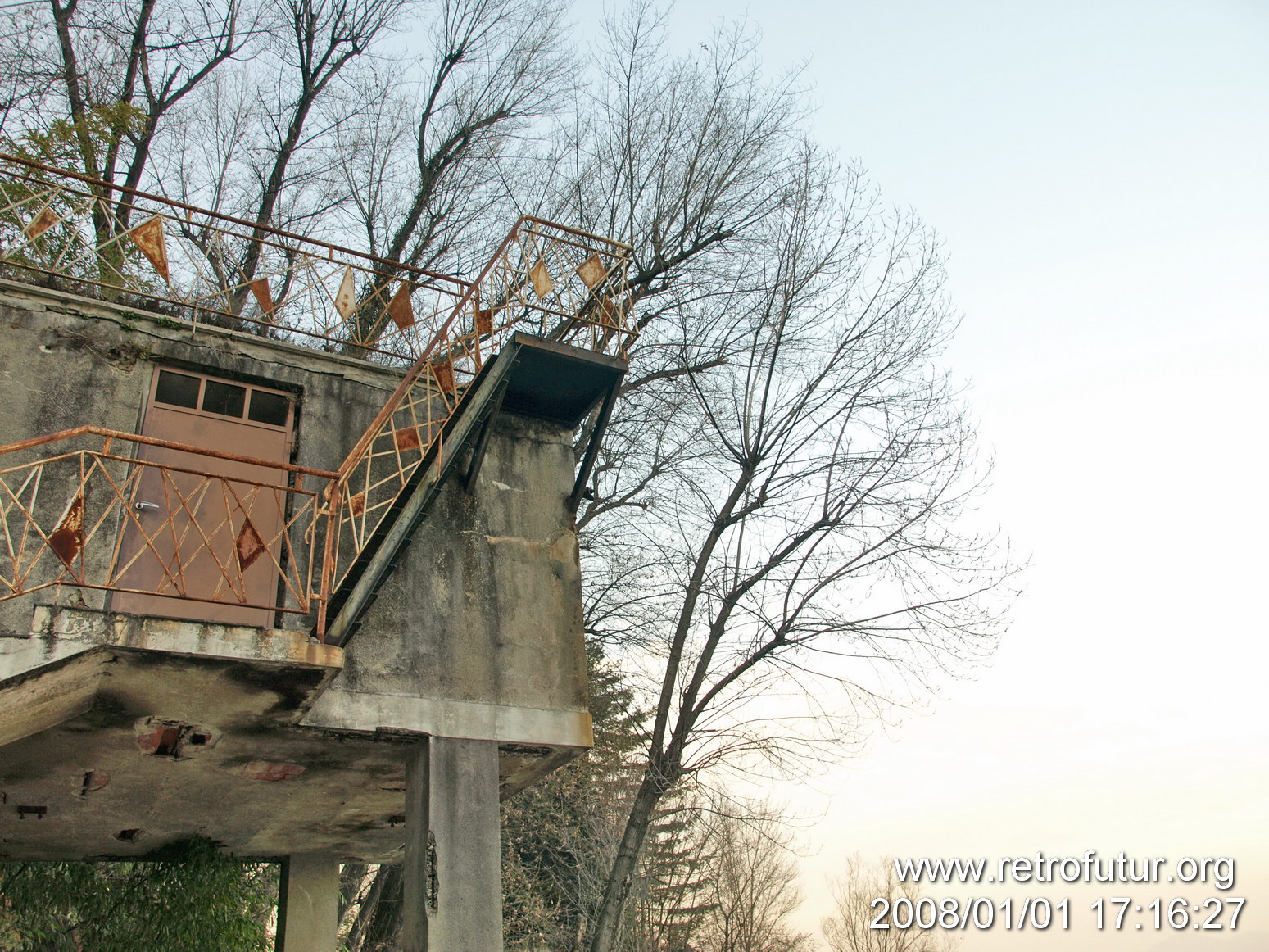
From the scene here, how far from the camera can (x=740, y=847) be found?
65.3 feet

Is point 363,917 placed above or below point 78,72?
below

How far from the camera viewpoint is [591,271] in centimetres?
Result: 834

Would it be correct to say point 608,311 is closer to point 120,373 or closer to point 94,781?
point 120,373

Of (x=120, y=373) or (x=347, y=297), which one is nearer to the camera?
(x=120, y=373)

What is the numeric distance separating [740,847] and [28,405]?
16537 millimetres

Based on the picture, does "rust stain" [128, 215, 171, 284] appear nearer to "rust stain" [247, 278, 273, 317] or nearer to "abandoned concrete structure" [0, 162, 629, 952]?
"abandoned concrete structure" [0, 162, 629, 952]

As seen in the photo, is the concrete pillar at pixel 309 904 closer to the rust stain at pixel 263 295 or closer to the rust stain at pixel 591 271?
the rust stain at pixel 263 295

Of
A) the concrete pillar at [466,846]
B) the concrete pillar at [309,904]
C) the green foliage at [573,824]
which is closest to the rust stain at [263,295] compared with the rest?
the concrete pillar at [466,846]

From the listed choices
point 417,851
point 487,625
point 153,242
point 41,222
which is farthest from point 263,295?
point 417,851

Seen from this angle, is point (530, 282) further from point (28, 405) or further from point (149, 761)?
point (149, 761)

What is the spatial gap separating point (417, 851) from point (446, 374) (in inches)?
146

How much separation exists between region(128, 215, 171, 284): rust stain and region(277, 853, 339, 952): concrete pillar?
5.90 m

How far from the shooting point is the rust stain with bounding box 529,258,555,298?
8.26 metres

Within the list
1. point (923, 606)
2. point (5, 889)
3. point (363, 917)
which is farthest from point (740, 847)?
point (5, 889)
